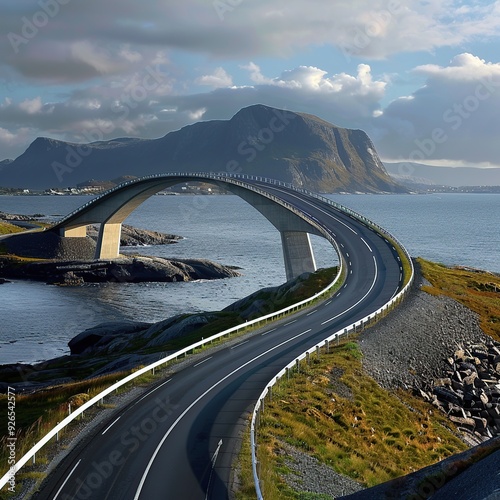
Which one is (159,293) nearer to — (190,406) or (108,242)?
(108,242)

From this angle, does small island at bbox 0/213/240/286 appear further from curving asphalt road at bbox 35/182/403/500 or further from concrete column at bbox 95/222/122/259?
curving asphalt road at bbox 35/182/403/500

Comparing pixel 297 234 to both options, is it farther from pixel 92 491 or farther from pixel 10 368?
pixel 92 491

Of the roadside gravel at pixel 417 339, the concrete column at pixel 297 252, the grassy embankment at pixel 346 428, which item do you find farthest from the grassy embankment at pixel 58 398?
the concrete column at pixel 297 252

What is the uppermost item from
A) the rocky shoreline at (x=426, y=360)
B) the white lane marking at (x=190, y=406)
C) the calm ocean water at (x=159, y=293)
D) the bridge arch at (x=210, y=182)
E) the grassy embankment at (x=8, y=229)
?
the bridge arch at (x=210, y=182)

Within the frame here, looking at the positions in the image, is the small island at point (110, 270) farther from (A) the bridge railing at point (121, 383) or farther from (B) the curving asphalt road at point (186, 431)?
(B) the curving asphalt road at point (186, 431)

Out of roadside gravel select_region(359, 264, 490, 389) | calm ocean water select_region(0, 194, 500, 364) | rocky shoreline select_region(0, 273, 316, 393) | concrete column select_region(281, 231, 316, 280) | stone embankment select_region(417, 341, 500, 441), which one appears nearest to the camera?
stone embankment select_region(417, 341, 500, 441)

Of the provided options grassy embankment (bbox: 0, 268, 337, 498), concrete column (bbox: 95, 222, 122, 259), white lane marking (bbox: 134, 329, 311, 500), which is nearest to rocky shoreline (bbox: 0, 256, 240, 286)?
concrete column (bbox: 95, 222, 122, 259)
